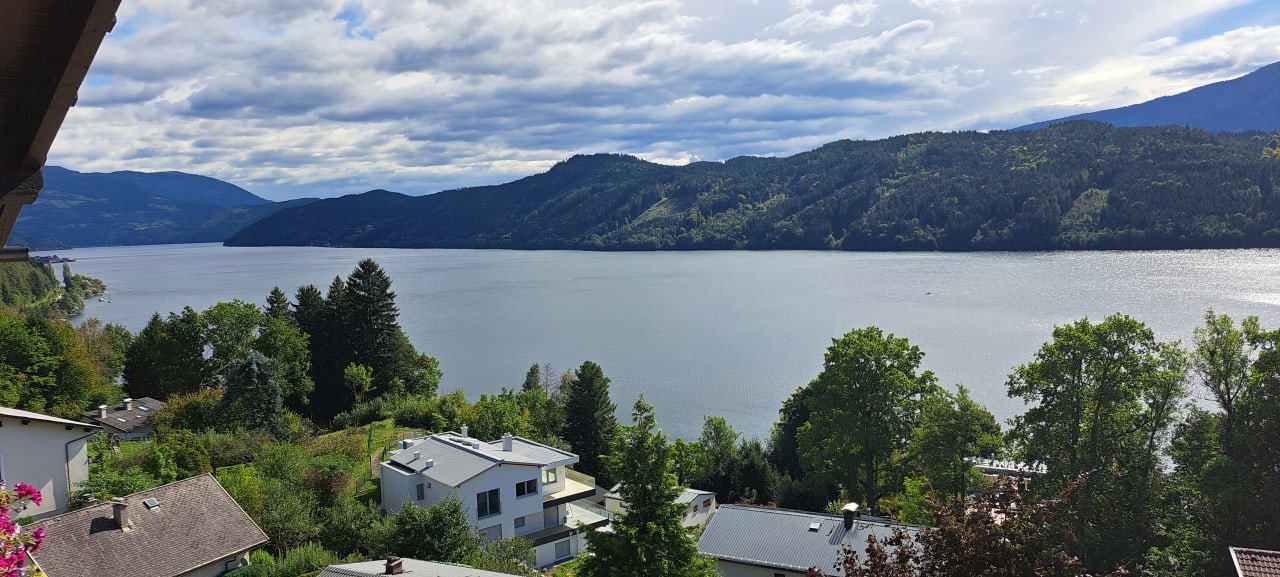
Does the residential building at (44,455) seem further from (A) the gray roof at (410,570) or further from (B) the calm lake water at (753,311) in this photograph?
(B) the calm lake water at (753,311)

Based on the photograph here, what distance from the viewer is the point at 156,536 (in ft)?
56.9

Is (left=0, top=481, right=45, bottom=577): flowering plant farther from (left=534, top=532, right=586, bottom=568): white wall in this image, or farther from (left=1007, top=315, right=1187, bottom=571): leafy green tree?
Answer: (left=1007, top=315, right=1187, bottom=571): leafy green tree

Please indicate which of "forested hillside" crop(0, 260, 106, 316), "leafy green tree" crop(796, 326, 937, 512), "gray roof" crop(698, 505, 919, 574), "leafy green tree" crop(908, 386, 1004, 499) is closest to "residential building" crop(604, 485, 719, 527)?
"leafy green tree" crop(796, 326, 937, 512)

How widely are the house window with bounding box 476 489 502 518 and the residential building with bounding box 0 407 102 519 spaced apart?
11.1 metres

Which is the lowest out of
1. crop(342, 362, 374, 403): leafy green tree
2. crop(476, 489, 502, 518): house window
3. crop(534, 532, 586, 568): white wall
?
crop(534, 532, 586, 568): white wall

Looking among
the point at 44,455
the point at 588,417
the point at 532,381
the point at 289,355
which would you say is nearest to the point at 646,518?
the point at 44,455

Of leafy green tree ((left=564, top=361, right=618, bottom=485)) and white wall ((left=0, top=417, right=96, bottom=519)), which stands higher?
white wall ((left=0, top=417, right=96, bottom=519))

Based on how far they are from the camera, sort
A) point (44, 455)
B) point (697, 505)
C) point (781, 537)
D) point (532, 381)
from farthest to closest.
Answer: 1. point (532, 381)
2. point (697, 505)
3. point (781, 537)
4. point (44, 455)

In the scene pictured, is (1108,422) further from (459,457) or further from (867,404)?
(459,457)

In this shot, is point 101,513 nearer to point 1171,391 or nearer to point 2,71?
point 2,71

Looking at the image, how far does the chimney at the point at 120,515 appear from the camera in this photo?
17.1 meters

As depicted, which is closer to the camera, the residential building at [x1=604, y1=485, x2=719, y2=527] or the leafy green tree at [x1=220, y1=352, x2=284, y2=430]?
the leafy green tree at [x1=220, y1=352, x2=284, y2=430]

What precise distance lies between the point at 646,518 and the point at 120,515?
Answer: 12.9 m

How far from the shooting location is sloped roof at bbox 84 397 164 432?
32750 millimetres
